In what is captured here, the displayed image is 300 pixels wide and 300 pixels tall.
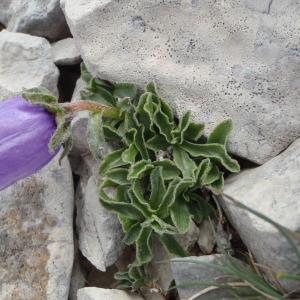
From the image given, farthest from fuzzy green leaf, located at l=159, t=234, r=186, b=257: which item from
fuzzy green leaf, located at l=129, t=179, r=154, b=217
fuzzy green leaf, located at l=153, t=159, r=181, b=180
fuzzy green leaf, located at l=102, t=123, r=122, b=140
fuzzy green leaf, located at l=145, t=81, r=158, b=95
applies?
fuzzy green leaf, located at l=145, t=81, r=158, b=95

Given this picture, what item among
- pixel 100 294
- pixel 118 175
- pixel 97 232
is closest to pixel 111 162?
pixel 118 175

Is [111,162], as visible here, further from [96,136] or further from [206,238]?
[206,238]

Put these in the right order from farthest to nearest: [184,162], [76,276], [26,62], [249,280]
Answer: [26,62] < [76,276] < [184,162] < [249,280]

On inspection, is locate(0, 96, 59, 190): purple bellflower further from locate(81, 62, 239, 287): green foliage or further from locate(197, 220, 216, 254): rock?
locate(197, 220, 216, 254): rock

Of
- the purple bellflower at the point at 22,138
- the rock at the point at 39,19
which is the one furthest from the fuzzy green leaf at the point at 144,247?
the rock at the point at 39,19

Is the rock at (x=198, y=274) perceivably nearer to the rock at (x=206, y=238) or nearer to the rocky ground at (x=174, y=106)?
the rocky ground at (x=174, y=106)

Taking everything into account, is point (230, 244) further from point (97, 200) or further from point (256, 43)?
point (256, 43)
